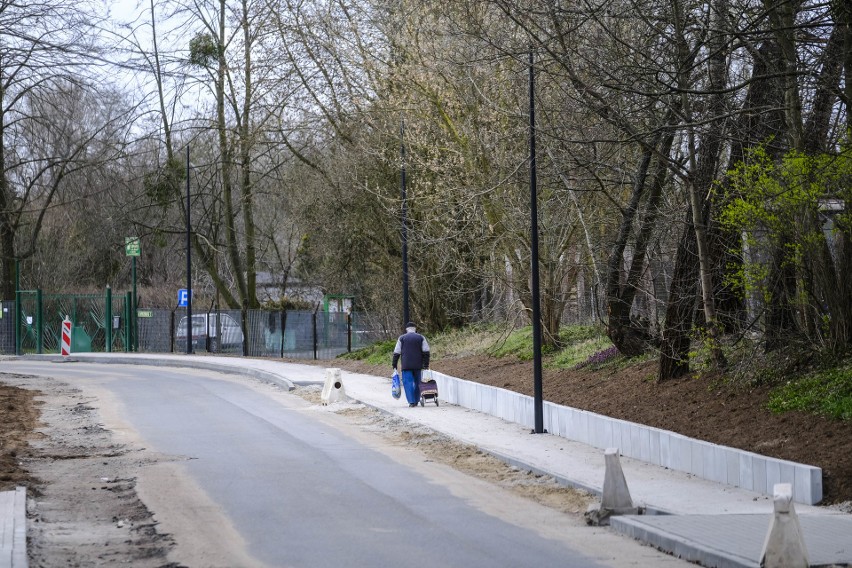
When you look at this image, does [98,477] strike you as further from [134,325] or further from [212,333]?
[134,325]

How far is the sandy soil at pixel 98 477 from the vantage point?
9.52m

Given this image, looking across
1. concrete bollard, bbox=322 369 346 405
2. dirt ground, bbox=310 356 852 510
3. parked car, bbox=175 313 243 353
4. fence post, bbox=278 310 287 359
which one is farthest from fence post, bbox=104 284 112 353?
dirt ground, bbox=310 356 852 510

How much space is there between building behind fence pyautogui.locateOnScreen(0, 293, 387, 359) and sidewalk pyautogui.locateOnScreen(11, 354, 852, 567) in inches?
791

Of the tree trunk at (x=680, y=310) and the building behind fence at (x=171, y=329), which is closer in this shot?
the tree trunk at (x=680, y=310)

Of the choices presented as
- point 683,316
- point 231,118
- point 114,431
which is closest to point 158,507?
point 114,431

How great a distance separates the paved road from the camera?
9.00m

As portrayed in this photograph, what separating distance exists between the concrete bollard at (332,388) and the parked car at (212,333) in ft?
71.6

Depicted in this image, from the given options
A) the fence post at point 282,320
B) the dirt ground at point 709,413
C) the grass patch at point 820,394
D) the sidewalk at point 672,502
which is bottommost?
the sidewalk at point 672,502

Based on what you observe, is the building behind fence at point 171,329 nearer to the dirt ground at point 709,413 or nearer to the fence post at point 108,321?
the fence post at point 108,321

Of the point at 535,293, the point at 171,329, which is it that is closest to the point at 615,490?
the point at 535,293

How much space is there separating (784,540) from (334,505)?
5049 mm

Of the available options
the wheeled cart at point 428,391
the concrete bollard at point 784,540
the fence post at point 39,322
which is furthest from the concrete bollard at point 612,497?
the fence post at point 39,322

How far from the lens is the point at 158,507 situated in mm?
11367

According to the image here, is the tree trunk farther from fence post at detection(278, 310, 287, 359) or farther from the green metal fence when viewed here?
the green metal fence
